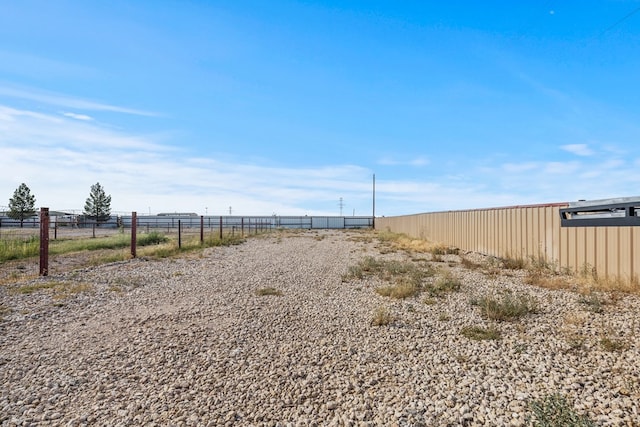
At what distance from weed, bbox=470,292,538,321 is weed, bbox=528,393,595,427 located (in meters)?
2.89

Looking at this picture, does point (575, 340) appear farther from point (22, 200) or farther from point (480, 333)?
point (22, 200)

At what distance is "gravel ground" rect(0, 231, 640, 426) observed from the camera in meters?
3.57

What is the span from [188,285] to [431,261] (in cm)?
910

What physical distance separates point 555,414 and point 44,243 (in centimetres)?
1200

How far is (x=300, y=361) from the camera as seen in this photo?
4684mm

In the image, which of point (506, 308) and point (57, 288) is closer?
point (506, 308)

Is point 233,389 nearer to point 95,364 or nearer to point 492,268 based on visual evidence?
point 95,364

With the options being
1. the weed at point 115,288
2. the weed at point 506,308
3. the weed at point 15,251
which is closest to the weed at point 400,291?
the weed at point 506,308

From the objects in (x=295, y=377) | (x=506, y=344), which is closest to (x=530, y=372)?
(x=506, y=344)

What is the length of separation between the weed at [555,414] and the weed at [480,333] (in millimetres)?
1777

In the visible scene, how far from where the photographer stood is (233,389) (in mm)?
3971

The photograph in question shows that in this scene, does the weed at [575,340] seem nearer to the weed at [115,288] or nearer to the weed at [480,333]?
the weed at [480,333]

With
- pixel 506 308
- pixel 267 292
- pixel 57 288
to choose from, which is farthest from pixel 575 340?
pixel 57 288

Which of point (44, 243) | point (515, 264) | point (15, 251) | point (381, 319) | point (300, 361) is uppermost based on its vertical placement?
point (44, 243)
